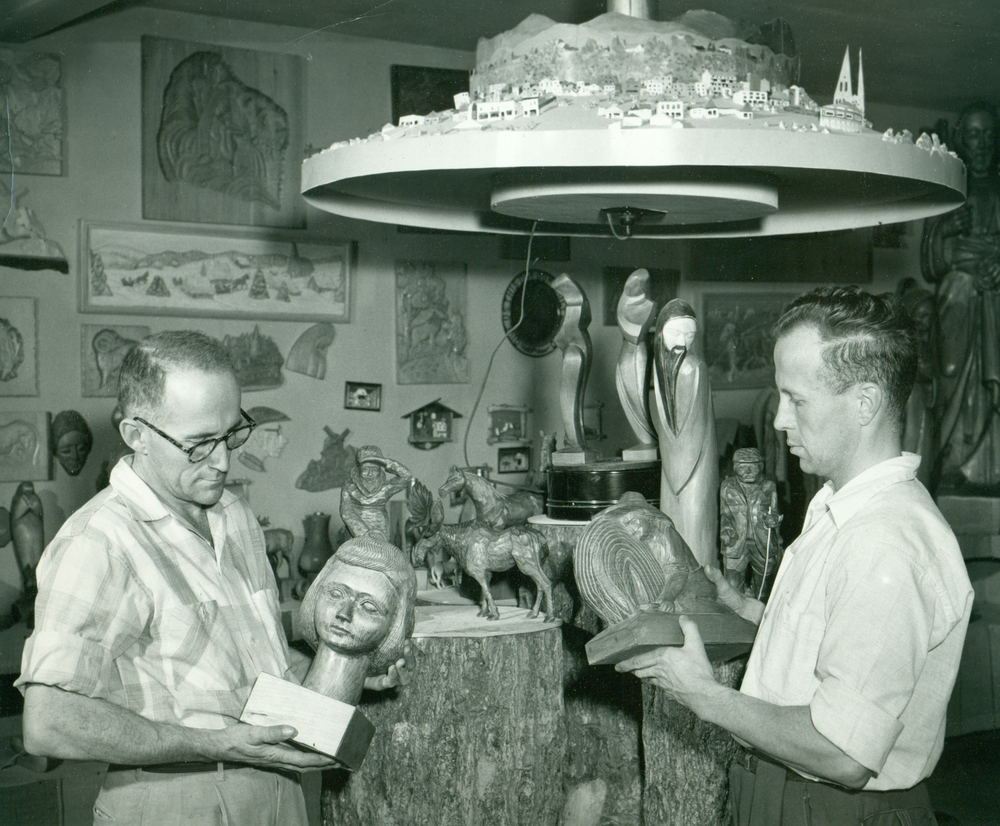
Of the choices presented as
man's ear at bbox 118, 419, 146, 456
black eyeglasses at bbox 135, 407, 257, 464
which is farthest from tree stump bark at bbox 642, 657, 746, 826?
man's ear at bbox 118, 419, 146, 456

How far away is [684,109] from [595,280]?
4470 millimetres

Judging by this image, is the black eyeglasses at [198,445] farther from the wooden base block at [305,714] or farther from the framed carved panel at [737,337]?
the framed carved panel at [737,337]

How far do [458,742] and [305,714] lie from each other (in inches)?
56.3

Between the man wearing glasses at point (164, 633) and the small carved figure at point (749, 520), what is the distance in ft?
6.91

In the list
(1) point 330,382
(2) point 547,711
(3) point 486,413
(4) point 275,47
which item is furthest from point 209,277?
(2) point 547,711

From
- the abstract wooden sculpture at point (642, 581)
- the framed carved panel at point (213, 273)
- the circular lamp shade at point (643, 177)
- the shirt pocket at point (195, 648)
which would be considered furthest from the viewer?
the framed carved panel at point (213, 273)

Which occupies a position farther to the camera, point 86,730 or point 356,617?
point 356,617

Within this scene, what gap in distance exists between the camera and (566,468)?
175 inches

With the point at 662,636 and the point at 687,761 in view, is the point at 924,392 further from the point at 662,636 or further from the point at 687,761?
the point at 662,636

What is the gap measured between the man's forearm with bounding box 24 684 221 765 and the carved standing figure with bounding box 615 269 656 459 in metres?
2.72

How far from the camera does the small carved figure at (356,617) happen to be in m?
2.52

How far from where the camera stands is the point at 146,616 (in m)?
2.16

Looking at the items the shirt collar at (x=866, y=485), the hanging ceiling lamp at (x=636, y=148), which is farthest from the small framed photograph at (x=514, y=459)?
the shirt collar at (x=866, y=485)

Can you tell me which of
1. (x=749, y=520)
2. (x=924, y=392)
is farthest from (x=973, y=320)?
(x=749, y=520)
